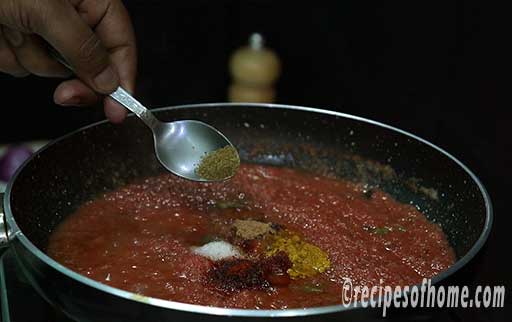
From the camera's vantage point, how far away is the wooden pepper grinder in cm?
240

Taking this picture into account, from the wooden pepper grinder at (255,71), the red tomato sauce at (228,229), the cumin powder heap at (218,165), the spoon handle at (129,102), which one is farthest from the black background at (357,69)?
the spoon handle at (129,102)

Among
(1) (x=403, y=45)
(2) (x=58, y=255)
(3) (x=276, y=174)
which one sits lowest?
(2) (x=58, y=255)

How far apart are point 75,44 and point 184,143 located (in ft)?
1.24

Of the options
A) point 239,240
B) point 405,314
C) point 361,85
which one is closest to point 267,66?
point 361,85

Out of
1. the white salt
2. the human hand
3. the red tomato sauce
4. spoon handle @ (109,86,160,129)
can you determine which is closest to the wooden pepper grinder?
the red tomato sauce

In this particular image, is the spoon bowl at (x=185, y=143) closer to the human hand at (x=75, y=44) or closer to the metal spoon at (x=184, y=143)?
the metal spoon at (x=184, y=143)

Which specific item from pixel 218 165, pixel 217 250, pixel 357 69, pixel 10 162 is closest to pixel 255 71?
pixel 357 69

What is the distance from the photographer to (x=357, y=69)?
2.15 m

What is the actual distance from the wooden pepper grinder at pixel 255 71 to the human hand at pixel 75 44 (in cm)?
99

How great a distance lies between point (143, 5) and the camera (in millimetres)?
2398

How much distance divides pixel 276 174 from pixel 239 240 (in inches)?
14.4

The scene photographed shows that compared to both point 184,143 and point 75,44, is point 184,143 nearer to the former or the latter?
point 184,143

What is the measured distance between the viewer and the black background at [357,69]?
162cm

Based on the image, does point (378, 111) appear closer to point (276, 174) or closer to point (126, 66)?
point (276, 174)
